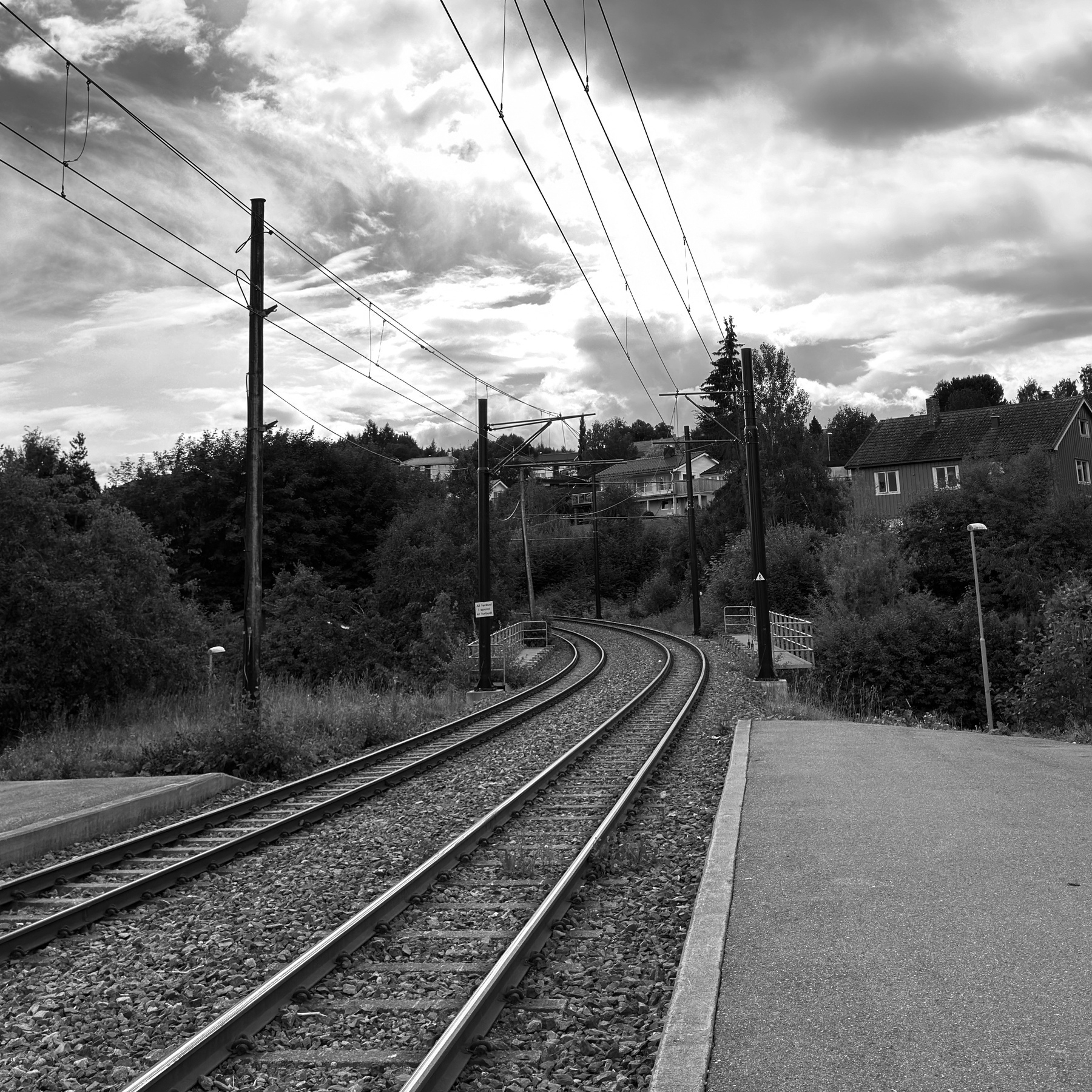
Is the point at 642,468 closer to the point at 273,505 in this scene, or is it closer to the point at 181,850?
the point at 273,505

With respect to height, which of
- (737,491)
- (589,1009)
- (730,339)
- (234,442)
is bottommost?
(589,1009)

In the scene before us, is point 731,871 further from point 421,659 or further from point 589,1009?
point 421,659

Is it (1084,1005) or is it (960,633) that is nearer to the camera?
(1084,1005)

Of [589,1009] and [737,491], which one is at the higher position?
[737,491]

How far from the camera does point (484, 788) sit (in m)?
12.4

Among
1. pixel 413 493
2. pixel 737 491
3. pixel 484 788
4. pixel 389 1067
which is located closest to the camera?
pixel 389 1067

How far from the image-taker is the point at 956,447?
54.7 metres

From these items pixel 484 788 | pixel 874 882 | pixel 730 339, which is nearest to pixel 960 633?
pixel 484 788

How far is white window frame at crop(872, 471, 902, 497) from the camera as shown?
56094mm

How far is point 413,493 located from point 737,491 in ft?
69.0

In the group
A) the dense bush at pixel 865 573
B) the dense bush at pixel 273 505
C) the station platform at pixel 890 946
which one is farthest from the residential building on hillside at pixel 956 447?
the station platform at pixel 890 946

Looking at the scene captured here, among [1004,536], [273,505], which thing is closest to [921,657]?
[1004,536]

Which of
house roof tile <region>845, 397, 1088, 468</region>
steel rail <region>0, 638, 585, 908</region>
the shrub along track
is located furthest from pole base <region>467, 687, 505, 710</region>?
house roof tile <region>845, 397, 1088, 468</region>

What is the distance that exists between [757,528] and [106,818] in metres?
17.5
